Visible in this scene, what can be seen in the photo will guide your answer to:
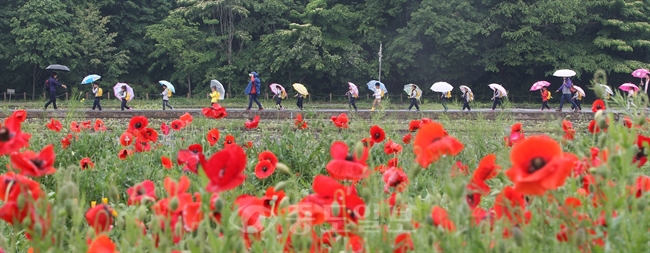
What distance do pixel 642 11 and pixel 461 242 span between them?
32.9 m

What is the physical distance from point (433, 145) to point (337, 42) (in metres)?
27.9

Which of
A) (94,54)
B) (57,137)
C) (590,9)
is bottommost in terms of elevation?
(57,137)

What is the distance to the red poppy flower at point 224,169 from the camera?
1.16 meters

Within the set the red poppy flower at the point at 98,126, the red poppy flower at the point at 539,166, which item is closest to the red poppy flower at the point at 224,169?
the red poppy flower at the point at 539,166

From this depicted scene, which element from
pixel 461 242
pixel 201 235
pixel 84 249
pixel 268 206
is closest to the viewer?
pixel 201 235

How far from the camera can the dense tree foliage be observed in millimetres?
27766

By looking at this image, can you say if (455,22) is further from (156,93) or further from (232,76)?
(156,93)

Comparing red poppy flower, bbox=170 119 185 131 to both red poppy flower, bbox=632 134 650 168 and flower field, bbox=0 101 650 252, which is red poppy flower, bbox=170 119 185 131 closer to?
flower field, bbox=0 101 650 252

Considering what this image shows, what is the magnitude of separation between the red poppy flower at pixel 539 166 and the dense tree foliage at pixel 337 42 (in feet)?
85.7

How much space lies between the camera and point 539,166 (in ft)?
3.59

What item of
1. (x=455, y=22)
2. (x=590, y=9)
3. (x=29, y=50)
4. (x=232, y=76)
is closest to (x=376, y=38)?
(x=455, y=22)

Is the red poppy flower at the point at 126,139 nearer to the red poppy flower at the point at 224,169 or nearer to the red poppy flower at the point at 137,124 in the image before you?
the red poppy flower at the point at 137,124

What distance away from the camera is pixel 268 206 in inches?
57.0

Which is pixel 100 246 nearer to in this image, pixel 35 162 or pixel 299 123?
pixel 35 162
